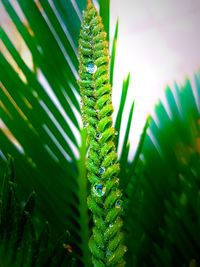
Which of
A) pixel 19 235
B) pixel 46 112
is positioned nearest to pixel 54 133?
pixel 46 112

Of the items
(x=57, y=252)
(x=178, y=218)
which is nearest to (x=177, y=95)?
(x=178, y=218)

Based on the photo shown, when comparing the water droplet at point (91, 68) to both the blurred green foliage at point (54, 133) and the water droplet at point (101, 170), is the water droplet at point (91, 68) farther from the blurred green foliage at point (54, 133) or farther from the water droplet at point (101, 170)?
the blurred green foliage at point (54, 133)

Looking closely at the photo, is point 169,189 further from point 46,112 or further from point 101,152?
point 101,152

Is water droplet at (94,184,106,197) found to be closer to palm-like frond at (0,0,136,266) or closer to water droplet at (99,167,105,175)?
water droplet at (99,167,105,175)

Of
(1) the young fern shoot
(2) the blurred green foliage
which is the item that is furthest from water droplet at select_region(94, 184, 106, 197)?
(2) the blurred green foliage

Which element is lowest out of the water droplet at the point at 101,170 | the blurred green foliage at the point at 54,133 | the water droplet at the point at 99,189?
the blurred green foliage at the point at 54,133

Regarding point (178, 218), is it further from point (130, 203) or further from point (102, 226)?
point (102, 226)

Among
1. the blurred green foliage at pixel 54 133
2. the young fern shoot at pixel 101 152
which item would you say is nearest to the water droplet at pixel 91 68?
the young fern shoot at pixel 101 152
